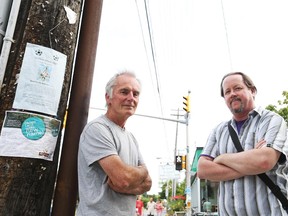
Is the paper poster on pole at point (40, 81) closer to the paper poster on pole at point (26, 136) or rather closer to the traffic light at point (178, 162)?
the paper poster on pole at point (26, 136)

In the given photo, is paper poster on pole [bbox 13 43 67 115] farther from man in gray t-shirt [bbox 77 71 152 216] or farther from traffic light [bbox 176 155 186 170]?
traffic light [bbox 176 155 186 170]

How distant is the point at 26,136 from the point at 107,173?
0.57m

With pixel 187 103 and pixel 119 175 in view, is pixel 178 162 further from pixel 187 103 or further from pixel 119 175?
pixel 119 175

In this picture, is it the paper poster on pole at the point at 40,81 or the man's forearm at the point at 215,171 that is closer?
the paper poster on pole at the point at 40,81

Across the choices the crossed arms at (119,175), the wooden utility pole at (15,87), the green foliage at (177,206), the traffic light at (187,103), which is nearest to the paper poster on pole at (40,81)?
the wooden utility pole at (15,87)

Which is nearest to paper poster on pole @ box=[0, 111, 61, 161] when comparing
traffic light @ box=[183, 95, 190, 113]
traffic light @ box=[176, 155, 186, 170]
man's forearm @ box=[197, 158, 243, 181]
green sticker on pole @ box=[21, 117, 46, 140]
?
green sticker on pole @ box=[21, 117, 46, 140]

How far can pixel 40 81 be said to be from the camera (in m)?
1.76

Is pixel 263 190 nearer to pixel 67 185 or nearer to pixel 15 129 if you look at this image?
pixel 67 185

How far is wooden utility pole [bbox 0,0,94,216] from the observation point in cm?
155

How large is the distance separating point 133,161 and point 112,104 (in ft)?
1.68

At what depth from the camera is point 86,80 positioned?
2225 millimetres

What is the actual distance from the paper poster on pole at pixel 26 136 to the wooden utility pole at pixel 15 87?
0.04 meters

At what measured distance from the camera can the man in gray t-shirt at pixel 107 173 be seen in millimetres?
1838

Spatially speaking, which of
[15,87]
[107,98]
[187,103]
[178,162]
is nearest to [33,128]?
[15,87]
